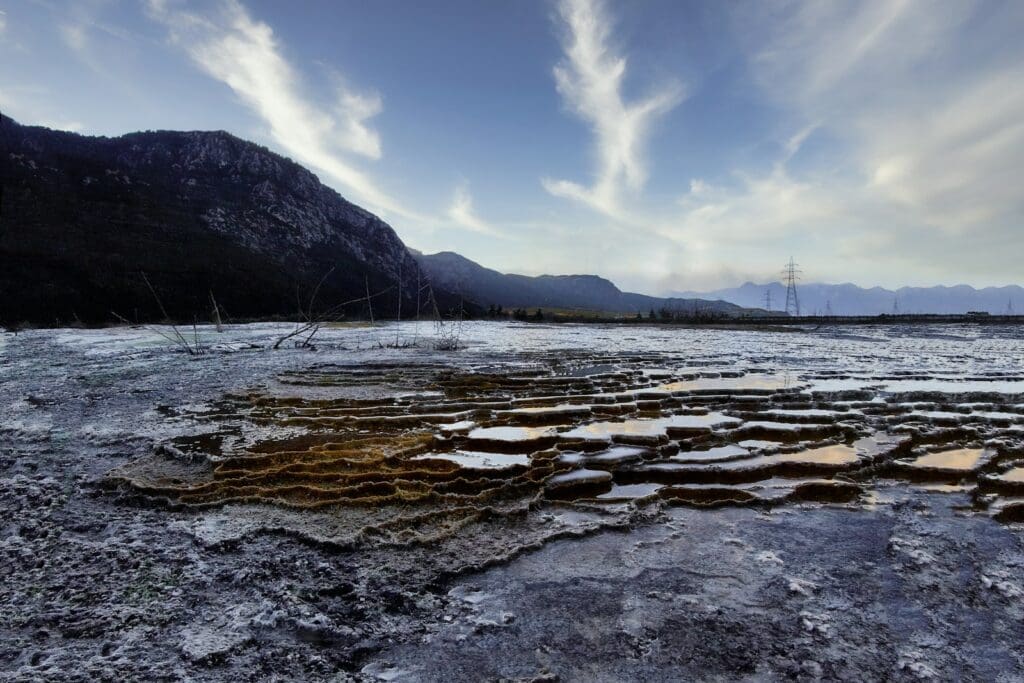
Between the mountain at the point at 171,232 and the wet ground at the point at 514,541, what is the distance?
22657 mm

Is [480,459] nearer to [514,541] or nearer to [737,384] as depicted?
[514,541]

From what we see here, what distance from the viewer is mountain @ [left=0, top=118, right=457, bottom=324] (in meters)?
58.6

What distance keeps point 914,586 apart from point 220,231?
383 feet

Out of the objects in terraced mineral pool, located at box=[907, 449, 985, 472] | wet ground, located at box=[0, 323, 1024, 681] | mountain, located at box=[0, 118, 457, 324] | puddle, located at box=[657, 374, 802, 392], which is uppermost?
mountain, located at box=[0, 118, 457, 324]

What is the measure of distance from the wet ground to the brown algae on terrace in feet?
0.14

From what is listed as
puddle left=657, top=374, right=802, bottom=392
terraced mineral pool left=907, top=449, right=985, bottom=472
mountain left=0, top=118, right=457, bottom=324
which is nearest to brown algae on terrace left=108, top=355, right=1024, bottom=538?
terraced mineral pool left=907, top=449, right=985, bottom=472

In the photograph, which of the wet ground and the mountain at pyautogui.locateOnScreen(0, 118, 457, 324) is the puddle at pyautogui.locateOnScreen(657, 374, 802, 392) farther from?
the mountain at pyautogui.locateOnScreen(0, 118, 457, 324)

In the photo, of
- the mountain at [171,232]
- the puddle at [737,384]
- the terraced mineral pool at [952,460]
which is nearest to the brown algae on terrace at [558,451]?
the terraced mineral pool at [952,460]

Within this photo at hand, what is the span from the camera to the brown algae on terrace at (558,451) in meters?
4.37

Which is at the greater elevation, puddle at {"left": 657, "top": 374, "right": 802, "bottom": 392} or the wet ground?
puddle at {"left": 657, "top": 374, "right": 802, "bottom": 392}

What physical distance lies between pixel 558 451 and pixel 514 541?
215 cm

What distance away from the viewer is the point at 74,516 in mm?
3832

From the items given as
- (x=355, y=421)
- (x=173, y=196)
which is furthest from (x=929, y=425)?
(x=173, y=196)

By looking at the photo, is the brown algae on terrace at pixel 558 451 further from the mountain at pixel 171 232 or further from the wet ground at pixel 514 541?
the mountain at pixel 171 232
